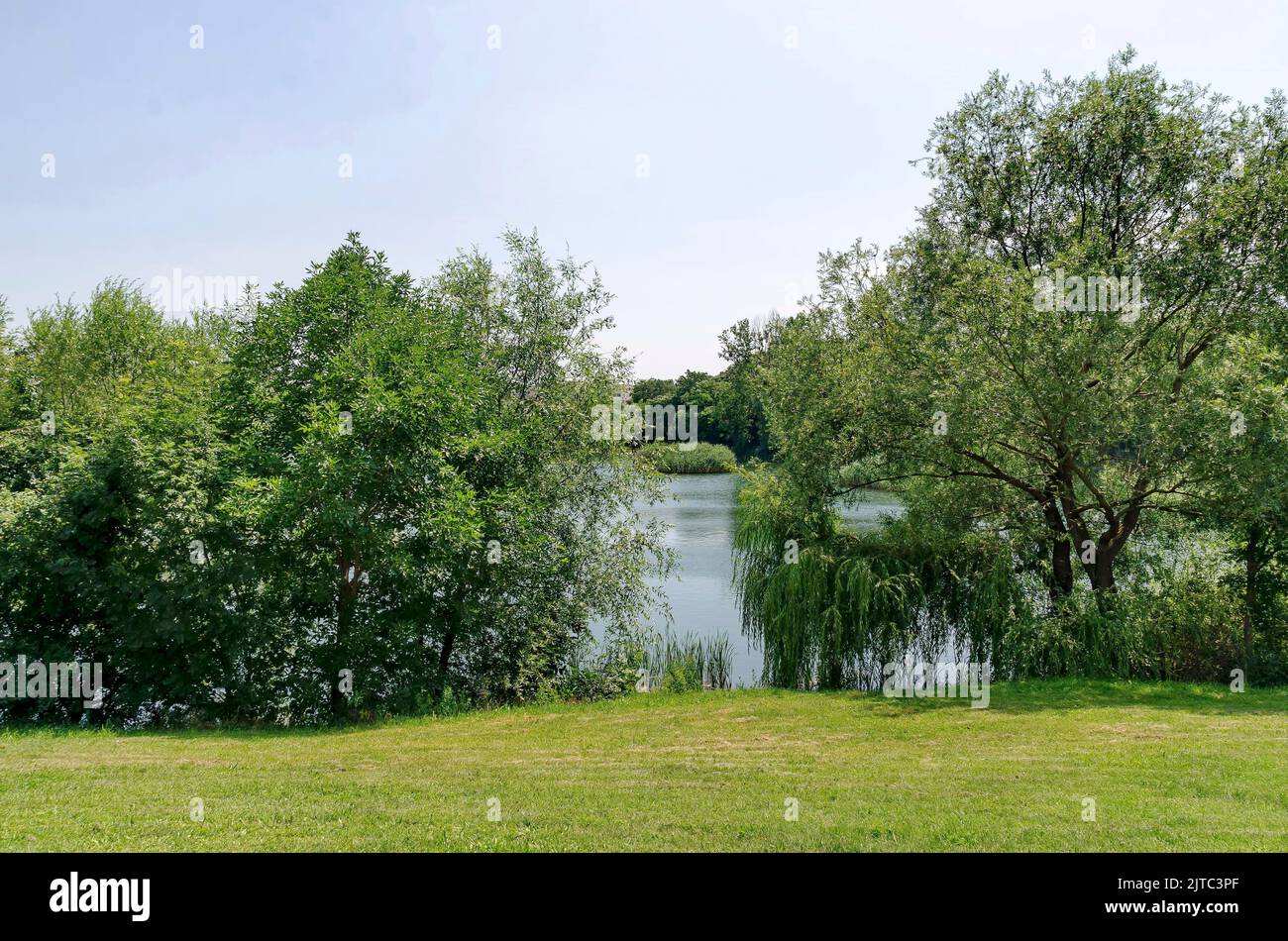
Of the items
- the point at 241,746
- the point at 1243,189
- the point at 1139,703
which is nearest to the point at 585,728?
the point at 241,746

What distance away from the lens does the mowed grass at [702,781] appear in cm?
715

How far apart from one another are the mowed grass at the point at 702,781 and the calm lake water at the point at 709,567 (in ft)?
23.2

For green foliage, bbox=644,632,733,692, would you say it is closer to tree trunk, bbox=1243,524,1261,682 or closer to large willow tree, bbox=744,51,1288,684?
large willow tree, bbox=744,51,1288,684

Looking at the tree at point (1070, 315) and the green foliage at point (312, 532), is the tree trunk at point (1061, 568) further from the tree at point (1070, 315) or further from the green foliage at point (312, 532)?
the green foliage at point (312, 532)

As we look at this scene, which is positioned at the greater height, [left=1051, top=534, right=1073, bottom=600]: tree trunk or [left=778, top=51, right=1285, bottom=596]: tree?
[left=778, top=51, right=1285, bottom=596]: tree

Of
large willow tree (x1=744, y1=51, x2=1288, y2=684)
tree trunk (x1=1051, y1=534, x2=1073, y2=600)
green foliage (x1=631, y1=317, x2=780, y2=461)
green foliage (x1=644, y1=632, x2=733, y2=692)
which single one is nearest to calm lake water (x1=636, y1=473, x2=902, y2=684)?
green foliage (x1=644, y1=632, x2=733, y2=692)

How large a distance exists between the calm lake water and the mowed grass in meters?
7.06

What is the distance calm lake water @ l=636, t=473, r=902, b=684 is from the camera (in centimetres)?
2300

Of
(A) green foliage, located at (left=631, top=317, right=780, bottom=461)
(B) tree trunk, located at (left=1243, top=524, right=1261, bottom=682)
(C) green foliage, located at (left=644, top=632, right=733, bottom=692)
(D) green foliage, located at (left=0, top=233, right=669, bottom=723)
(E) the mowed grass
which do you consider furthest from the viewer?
(A) green foliage, located at (left=631, top=317, right=780, bottom=461)

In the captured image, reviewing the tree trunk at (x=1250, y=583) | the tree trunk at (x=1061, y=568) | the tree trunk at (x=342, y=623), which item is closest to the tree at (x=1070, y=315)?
the tree trunk at (x=1061, y=568)

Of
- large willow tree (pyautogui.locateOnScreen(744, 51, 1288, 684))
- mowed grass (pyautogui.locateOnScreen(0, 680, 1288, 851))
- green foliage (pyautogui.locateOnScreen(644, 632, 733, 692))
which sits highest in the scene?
large willow tree (pyautogui.locateOnScreen(744, 51, 1288, 684))

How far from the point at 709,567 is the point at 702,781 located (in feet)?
77.7

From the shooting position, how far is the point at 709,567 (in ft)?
108

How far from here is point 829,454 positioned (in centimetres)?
1858
